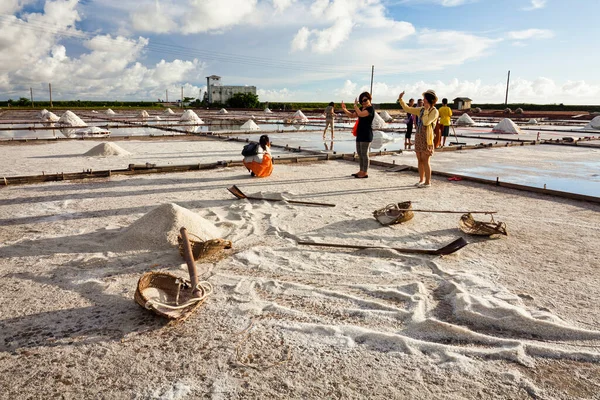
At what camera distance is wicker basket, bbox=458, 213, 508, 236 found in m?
4.13

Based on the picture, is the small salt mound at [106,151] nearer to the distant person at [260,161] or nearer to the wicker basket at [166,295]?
the distant person at [260,161]

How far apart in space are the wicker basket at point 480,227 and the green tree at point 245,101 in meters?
51.7

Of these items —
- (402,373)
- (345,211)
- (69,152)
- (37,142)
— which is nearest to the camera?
(402,373)

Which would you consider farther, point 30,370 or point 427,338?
point 427,338

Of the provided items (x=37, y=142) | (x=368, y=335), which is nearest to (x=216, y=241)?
(x=368, y=335)

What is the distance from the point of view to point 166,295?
9.43 feet

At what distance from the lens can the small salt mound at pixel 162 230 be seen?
12.8ft

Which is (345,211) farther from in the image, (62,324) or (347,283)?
(62,324)

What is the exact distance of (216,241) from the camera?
11.8ft

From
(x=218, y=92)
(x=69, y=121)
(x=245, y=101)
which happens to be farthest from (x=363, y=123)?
(x=218, y=92)

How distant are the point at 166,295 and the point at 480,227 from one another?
120 inches

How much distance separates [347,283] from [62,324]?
1.94m

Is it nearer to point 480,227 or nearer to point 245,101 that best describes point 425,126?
point 480,227

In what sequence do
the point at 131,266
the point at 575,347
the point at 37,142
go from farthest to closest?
the point at 37,142
the point at 131,266
the point at 575,347
